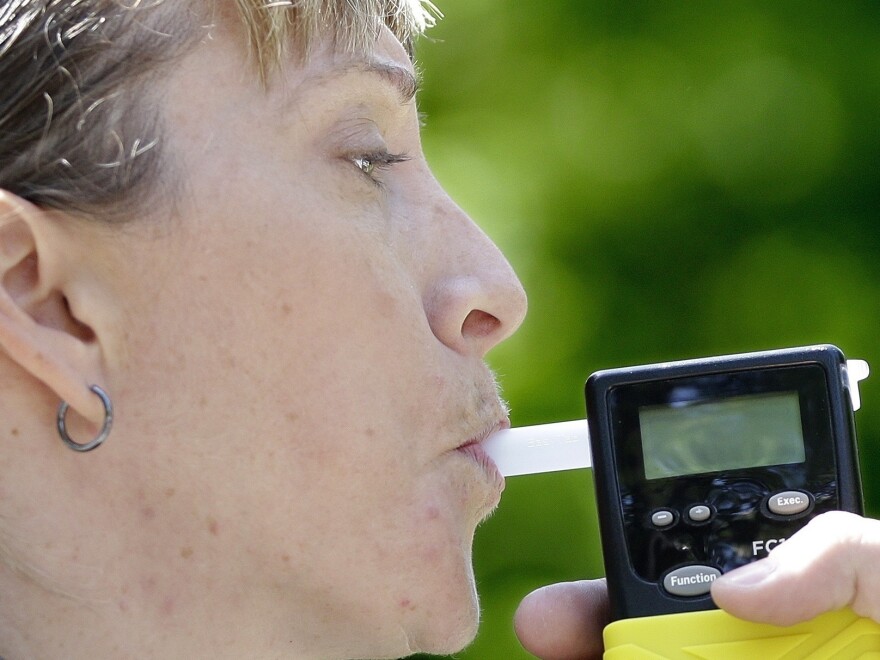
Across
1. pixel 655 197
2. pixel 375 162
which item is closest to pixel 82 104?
pixel 375 162

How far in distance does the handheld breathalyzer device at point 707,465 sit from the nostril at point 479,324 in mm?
147

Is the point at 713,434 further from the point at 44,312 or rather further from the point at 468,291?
the point at 44,312

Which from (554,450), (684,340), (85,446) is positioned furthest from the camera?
(684,340)

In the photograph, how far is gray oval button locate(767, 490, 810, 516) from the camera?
1271 mm

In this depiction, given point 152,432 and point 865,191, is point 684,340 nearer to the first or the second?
point 865,191

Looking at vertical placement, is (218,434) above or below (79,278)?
below

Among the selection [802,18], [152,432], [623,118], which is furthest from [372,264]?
[802,18]

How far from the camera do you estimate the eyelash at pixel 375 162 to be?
1361 mm

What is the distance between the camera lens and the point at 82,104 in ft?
4.06

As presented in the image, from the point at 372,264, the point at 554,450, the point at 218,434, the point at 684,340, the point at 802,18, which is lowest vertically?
the point at 684,340

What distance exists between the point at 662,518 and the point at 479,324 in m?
0.31

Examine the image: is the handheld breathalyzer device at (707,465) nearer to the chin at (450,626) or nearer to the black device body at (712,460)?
the black device body at (712,460)

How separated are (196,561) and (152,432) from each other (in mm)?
149

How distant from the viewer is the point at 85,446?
121cm
